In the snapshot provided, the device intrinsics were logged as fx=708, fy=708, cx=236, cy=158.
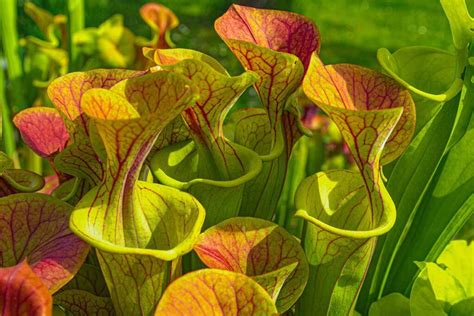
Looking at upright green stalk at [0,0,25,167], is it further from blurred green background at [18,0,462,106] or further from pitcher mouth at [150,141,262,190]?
blurred green background at [18,0,462,106]

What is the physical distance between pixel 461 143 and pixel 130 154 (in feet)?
1.31

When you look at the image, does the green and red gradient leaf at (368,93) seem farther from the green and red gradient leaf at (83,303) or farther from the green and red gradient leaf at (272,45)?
the green and red gradient leaf at (83,303)

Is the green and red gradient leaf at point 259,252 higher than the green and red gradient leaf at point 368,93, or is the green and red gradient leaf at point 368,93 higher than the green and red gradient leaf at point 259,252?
the green and red gradient leaf at point 368,93

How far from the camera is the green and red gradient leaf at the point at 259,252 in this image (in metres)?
0.60

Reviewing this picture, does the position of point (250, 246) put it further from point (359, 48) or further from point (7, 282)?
point (359, 48)

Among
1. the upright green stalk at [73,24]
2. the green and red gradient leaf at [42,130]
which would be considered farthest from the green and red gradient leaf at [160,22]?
the green and red gradient leaf at [42,130]

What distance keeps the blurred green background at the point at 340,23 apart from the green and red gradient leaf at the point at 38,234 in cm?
280

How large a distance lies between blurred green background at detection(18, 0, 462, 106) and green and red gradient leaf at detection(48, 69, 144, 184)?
8.99 ft

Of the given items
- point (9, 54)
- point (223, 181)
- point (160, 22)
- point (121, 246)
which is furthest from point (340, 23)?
point (121, 246)

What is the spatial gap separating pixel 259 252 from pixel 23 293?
22cm

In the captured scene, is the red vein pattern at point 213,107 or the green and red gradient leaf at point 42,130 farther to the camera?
the green and red gradient leaf at point 42,130

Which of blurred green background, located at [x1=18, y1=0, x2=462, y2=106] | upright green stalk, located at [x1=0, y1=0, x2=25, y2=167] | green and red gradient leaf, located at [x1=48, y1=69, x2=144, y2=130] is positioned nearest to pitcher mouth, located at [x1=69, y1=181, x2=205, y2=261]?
green and red gradient leaf, located at [x1=48, y1=69, x2=144, y2=130]

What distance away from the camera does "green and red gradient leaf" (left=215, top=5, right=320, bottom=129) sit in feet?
2.15

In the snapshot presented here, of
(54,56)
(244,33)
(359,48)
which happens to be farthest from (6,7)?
(359,48)
